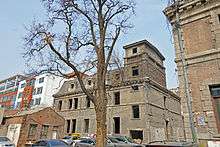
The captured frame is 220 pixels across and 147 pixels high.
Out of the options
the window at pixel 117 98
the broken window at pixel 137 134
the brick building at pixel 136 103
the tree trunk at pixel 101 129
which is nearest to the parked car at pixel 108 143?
the tree trunk at pixel 101 129

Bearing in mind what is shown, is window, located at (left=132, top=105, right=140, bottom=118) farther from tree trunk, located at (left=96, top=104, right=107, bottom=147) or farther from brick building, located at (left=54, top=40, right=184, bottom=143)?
tree trunk, located at (left=96, top=104, right=107, bottom=147)

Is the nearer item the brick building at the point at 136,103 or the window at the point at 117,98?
the brick building at the point at 136,103

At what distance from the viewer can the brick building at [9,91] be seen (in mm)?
74475

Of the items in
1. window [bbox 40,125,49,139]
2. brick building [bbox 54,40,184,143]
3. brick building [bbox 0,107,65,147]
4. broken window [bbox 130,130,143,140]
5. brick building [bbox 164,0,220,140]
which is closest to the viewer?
brick building [bbox 164,0,220,140]

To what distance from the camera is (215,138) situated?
945cm

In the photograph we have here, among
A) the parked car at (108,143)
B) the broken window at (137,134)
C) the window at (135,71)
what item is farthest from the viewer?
the window at (135,71)

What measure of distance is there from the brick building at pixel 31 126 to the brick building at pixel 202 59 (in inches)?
984

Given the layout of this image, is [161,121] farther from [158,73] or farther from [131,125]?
[158,73]

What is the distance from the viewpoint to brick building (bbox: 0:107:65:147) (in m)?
29.8

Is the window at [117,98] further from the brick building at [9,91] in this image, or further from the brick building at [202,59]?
the brick building at [9,91]

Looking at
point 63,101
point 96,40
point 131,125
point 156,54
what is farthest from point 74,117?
point 96,40

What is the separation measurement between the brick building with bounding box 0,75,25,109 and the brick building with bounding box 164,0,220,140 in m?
71.1

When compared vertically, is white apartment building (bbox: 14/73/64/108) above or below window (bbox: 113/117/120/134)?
above

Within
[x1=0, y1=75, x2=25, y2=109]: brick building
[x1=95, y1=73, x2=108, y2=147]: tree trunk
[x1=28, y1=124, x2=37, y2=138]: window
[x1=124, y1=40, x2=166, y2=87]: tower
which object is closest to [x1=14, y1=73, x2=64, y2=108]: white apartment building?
[x1=0, y1=75, x2=25, y2=109]: brick building
